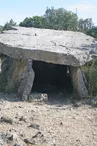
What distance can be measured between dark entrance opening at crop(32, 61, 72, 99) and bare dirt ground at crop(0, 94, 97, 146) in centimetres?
162

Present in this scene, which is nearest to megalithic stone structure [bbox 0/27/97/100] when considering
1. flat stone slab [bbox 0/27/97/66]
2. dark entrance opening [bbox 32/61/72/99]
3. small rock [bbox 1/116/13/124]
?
flat stone slab [bbox 0/27/97/66]

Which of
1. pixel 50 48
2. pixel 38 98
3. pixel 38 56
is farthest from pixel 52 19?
pixel 38 98

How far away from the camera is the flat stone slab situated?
904cm

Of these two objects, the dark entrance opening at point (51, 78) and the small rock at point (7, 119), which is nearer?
the small rock at point (7, 119)

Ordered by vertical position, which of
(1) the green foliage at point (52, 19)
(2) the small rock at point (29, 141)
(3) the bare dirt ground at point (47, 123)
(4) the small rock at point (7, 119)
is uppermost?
(1) the green foliage at point (52, 19)

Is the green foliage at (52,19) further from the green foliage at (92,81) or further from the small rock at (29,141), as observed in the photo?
the small rock at (29,141)

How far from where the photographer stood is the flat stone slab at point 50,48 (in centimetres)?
904

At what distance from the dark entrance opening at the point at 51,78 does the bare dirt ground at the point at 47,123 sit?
1618 mm

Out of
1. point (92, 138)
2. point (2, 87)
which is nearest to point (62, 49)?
point (2, 87)

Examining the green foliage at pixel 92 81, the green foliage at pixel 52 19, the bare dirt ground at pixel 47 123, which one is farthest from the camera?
the green foliage at pixel 52 19

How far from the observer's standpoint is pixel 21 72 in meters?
9.84

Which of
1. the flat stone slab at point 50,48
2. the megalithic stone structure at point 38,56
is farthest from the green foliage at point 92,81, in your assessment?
the flat stone slab at point 50,48

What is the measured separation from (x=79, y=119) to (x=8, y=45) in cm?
329

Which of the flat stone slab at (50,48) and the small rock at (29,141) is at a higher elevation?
the flat stone slab at (50,48)
